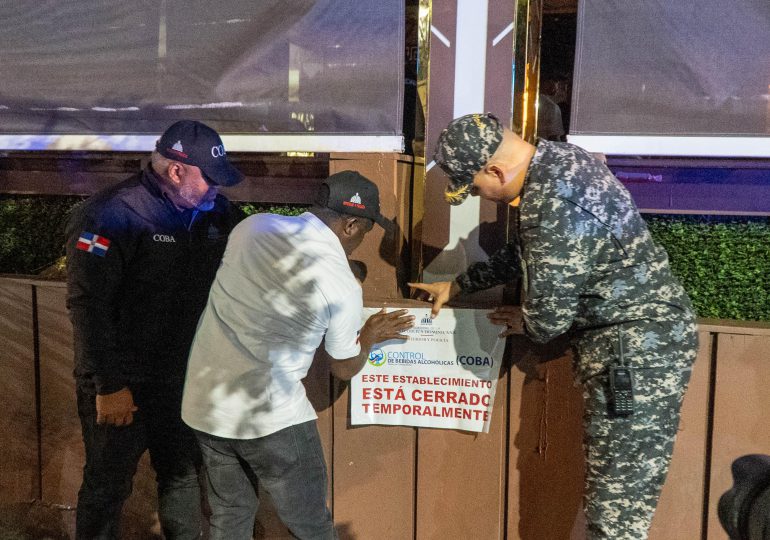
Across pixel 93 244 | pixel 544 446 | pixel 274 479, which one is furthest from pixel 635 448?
pixel 93 244

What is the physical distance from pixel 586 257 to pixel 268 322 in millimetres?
1199

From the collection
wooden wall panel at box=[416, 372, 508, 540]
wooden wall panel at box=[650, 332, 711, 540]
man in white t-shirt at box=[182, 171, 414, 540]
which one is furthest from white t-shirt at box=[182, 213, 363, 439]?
wooden wall panel at box=[650, 332, 711, 540]

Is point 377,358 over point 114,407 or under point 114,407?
over

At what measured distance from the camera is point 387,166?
3537mm

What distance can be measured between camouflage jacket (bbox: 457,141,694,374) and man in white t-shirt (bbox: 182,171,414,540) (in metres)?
0.65

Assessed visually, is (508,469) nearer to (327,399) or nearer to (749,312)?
(327,399)

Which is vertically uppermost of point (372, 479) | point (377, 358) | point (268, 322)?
point (268, 322)

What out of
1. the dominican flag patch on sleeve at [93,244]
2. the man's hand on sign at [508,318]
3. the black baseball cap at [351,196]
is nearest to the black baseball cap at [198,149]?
the dominican flag patch on sleeve at [93,244]

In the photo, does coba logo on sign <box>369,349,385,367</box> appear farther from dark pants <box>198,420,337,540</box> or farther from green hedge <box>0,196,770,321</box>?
green hedge <box>0,196,770,321</box>

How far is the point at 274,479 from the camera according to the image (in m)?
2.73

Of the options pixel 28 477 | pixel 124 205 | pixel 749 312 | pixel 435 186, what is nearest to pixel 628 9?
pixel 435 186

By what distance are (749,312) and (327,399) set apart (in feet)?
7.14

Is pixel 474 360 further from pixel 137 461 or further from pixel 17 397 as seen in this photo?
pixel 17 397

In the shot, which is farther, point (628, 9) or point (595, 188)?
point (628, 9)
